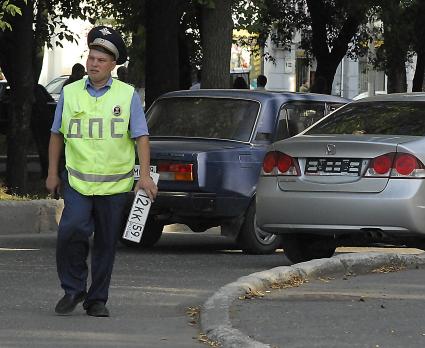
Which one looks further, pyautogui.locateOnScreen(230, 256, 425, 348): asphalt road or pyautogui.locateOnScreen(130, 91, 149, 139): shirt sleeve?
pyautogui.locateOnScreen(130, 91, 149, 139): shirt sleeve

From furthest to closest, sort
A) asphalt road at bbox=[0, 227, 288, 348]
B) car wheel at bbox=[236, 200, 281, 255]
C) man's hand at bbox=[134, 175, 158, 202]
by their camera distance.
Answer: car wheel at bbox=[236, 200, 281, 255]
man's hand at bbox=[134, 175, 158, 202]
asphalt road at bbox=[0, 227, 288, 348]

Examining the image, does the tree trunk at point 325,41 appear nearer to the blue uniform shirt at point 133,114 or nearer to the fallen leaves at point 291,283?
the fallen leaves at point 291,283

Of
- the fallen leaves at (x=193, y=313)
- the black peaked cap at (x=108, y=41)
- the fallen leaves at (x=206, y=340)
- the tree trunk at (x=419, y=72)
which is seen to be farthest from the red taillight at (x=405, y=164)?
the tree trunk at (x=419, y=72)

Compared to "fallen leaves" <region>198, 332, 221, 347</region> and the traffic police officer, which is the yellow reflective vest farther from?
"fallen leaves" <region>198, 332, 221, 347</region>

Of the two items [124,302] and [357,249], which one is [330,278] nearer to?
[124,302]

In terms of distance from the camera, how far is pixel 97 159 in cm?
842

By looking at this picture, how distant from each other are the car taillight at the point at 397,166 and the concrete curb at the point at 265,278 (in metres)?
0.67

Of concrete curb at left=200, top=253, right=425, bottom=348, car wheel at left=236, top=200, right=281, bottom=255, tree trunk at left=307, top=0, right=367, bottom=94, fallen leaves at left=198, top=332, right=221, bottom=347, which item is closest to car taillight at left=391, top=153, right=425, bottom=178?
concrete curb at left=200, top=253, right=425, bottom=348

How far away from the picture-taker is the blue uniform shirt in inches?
334

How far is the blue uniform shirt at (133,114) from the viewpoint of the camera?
27.8 ft

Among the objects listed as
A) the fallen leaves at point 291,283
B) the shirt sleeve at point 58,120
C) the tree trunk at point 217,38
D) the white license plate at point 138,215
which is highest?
the tree trunk at point 217,38

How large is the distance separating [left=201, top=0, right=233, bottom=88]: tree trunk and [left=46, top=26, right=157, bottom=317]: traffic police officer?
10192mm

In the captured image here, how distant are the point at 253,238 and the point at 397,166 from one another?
2.51 m

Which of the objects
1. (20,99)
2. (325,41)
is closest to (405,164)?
(20,99)
